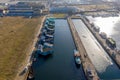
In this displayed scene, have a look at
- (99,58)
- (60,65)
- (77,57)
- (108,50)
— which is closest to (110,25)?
(108,50)

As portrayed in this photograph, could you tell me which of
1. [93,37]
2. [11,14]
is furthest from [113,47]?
[11,14]

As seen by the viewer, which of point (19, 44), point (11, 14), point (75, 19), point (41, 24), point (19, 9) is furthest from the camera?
point (19, 9)

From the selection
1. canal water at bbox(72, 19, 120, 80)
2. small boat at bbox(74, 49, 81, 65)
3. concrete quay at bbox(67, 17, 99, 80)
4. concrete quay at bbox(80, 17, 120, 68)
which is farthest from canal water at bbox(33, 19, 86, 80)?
concrete quay at bbox(80, 17, 120, 68)

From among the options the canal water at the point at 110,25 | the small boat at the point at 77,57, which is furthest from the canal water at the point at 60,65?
the canal water at the point at 110,25

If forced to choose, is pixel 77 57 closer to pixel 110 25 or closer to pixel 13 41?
pixel 13 41

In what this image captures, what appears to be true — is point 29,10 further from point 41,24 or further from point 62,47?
point 62,47

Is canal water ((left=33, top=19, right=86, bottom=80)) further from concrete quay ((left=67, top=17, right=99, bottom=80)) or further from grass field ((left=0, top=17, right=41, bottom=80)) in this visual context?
grass field ((left=0, top=17, right=41, bottom=80))
